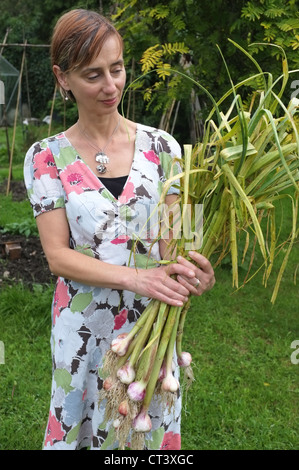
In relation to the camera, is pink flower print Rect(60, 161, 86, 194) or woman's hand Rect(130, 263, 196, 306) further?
pink flower print Rect(60, 161, 86, 194)

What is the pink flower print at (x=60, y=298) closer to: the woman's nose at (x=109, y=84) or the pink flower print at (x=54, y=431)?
the pink flower print at (x=54, y=431)

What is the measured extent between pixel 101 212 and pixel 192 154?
320 mm

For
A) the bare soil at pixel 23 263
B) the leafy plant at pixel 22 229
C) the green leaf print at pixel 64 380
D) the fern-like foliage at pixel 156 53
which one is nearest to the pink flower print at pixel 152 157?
the green leaf print at pixel 64 380

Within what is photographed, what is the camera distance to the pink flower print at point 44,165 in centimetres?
153

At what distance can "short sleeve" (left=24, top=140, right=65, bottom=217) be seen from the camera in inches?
59.6

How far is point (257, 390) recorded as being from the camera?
9.60ft

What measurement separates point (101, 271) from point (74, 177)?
291mm

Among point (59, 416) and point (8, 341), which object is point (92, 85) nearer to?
point (59, 416)

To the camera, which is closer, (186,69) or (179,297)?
(179,297)

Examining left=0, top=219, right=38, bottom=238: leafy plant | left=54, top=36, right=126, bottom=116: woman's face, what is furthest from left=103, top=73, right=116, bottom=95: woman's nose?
left=0, top=219, right=38, bottom=238: leafy plant

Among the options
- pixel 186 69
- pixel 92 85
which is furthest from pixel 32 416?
pixel 186 69

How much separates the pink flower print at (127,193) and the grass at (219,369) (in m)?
1.50

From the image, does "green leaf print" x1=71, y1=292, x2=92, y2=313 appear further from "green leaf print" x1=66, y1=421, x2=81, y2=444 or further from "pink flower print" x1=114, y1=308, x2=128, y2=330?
"green leaf print" x1=66, y1=421, x2=81, y2=444

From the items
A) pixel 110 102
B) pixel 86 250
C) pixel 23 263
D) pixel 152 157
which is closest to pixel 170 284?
pixel 86 250
